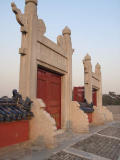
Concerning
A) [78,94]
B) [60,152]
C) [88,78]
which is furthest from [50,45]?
[78,94]

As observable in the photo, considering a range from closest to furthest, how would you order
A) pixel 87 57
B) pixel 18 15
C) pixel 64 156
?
pixel 64 156, pixel 18 15, pixel 87 57

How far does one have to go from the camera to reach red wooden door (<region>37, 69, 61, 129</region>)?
23.7 ft

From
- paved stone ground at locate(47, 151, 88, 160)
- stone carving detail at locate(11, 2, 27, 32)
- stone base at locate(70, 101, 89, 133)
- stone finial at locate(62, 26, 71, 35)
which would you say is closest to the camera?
paved stone ground at locate(47, 151, 88, 160)

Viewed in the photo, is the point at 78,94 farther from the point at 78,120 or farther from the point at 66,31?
the point at 66,31

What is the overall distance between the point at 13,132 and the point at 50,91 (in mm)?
3253

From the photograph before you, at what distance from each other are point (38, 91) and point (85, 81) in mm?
6467

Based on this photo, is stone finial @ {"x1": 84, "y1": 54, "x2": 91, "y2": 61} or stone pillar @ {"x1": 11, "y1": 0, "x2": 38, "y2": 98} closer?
stone pillar @ {"x1": 11, "y1": 0, "x2": 38, "y2": 98}

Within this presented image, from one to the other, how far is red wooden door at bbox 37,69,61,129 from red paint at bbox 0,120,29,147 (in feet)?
6.18

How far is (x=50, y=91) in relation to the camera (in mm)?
7867

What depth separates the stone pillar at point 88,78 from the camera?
40.8 ft

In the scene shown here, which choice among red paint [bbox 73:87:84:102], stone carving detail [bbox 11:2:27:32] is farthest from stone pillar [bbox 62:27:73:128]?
red paint [bbox 73:87:84:102]

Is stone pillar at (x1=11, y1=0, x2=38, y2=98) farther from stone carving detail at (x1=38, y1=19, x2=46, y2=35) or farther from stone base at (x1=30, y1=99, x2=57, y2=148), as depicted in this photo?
stone base at (x1=30, y1=99, x2=57, y2=148)

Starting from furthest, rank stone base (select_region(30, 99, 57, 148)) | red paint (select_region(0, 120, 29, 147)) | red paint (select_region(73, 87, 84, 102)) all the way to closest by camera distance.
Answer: red paint (select_region(73, 87, 84, 102)), stone base (select_region(30, 99, 57, 148)), red paint (select_region(0, 120, 29, 147))

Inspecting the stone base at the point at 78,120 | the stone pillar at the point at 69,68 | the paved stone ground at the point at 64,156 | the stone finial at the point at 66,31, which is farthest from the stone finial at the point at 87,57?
the paved stone ground at the point at 64,156
